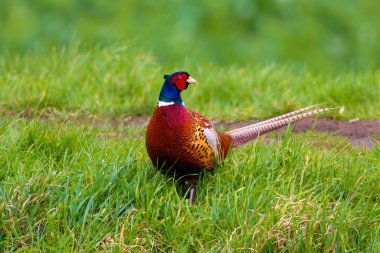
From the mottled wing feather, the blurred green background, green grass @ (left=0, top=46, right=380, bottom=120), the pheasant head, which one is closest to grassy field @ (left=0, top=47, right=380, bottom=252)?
the mottled wing feather

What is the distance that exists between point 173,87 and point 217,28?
4.43 metres

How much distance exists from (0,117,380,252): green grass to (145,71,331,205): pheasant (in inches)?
3.2

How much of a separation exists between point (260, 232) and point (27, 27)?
5.27 meters

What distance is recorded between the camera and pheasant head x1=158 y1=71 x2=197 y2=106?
4750 millimetres

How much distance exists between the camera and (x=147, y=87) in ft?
23.2

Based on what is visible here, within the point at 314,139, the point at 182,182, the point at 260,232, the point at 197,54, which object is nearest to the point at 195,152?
the point at 182,182

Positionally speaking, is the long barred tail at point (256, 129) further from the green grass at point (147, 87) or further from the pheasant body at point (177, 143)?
the green grass at point (147, 87)

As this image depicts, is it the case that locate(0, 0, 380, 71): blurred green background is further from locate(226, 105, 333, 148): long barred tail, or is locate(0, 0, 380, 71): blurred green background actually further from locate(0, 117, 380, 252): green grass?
locate(0, 117, 380, 252): green grass

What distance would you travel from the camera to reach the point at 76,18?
9.20 m

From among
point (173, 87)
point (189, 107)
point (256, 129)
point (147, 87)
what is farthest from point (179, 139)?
point (147, 87)

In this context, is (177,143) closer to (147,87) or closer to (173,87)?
(173,87)

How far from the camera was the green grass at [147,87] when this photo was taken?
671 cm

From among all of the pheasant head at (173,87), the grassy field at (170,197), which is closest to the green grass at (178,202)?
the grassy field at (170,197)

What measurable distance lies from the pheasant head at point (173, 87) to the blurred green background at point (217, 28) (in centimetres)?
358
